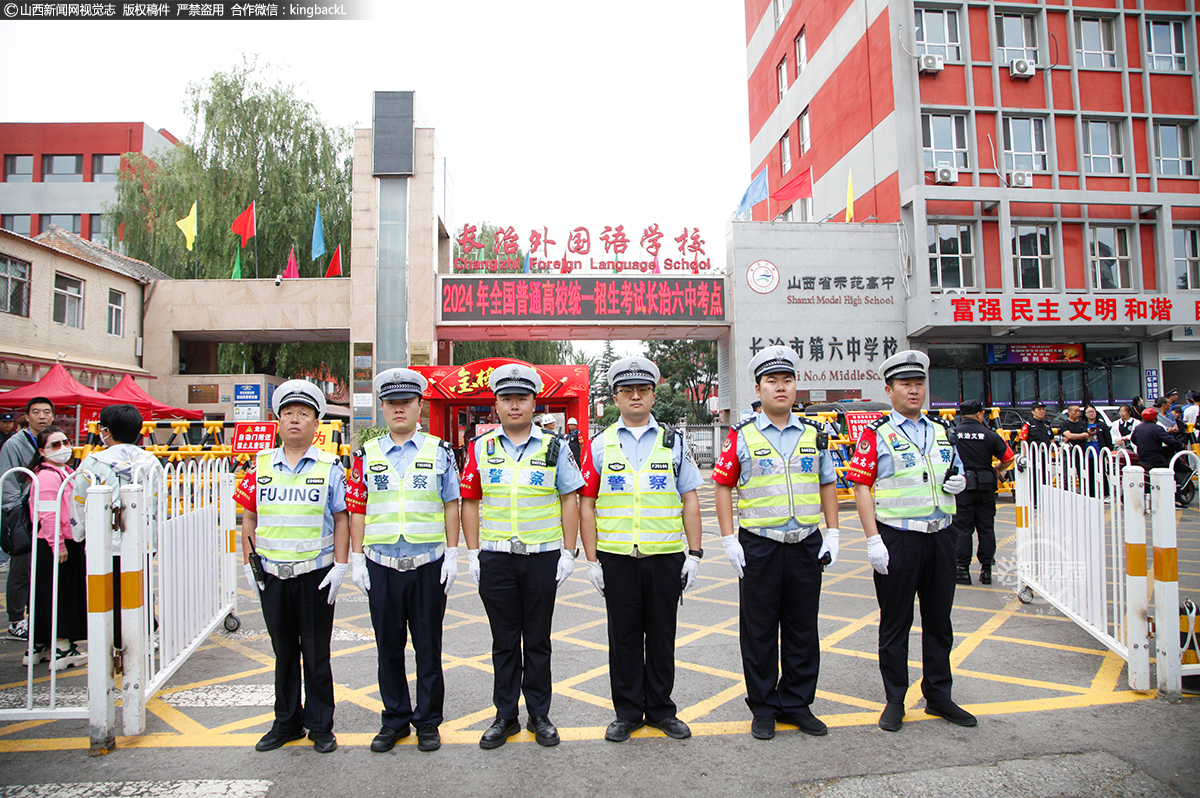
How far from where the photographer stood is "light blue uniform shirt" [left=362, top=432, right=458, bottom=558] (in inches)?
150

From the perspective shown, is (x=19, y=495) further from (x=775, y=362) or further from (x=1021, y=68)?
(x=1021, y=68)

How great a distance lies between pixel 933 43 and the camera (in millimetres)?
22516

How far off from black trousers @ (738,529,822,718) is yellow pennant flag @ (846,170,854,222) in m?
21.6

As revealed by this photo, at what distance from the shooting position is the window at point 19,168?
4322cm

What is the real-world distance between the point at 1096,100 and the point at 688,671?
26.2m

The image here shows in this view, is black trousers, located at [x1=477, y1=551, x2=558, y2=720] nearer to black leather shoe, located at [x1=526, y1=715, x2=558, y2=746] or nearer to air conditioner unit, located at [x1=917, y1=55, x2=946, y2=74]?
black leather shoe, located at [x1=526, y1=715, x2=558, y2=746]

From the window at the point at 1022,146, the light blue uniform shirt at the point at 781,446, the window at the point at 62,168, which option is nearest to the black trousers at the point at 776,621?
the light blue uniform shirt at the point at 781,446

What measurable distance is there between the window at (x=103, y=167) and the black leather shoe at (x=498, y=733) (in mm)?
51429

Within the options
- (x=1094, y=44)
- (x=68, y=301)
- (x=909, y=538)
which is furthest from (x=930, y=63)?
(x=68, y=301)

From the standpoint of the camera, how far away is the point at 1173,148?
76.3 ft

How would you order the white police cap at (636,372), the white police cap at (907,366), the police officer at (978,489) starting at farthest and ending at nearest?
the police officer at (978,489), the white police cap at (907,366), the white police cap at (636,372)

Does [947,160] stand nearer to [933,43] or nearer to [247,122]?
[933,43]

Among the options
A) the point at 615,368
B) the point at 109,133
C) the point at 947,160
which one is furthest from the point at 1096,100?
the point at 109,133

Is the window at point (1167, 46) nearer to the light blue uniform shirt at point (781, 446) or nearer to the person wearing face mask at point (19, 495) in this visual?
the light blue uniform shirt at point (781, 446)
